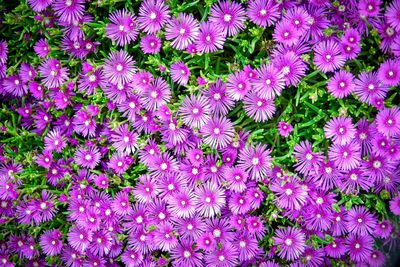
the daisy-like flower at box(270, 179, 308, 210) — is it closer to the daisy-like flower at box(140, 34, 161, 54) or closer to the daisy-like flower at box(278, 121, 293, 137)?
the daisy-like flower at box(278, 121, 293, 137)

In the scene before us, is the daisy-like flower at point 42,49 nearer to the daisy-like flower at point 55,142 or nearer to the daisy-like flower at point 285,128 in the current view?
the daisy-like flower at point 55,142

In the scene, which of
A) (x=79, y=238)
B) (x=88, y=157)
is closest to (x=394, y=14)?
(x=88, y=157)

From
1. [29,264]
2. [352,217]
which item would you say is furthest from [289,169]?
[29,264]

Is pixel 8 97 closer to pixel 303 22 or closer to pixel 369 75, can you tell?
pixel 303 22

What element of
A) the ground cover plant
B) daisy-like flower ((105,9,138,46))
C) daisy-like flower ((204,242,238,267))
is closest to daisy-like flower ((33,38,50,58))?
the ground cover plant

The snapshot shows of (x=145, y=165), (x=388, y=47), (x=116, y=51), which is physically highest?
(x=388, y=47)

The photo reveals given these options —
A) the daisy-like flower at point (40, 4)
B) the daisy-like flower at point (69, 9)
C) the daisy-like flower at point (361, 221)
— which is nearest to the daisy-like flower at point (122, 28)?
the daisy-like flower at point (69, 9)
